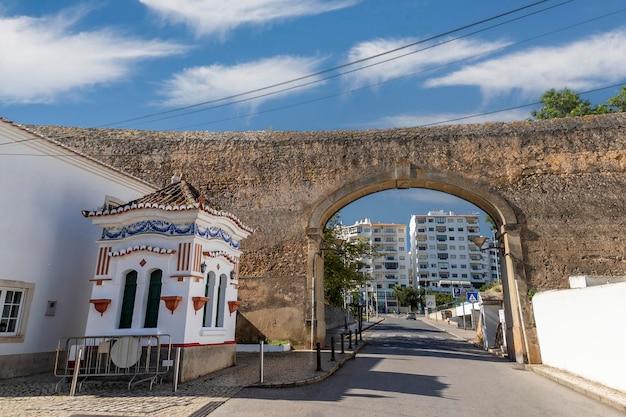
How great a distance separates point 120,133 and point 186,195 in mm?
9366

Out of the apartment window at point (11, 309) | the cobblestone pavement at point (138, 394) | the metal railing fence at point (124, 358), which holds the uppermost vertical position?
the apartment window at point (11, 309)

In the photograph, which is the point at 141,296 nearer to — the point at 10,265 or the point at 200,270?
the point at 200,270

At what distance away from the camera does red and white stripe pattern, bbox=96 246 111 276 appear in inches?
355

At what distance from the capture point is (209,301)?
31.1 feet

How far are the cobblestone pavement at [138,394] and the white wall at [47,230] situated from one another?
1.61m

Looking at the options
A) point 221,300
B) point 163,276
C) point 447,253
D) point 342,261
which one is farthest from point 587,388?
point 447,253

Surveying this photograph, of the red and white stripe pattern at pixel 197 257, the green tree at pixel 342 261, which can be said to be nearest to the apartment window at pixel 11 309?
the red and white stripe pattern at pixel 197 257

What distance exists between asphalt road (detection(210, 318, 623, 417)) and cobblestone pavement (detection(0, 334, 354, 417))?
0.35m

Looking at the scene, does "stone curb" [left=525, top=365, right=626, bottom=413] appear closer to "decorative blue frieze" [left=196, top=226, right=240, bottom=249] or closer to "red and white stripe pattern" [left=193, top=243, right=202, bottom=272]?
"red and white stripe pattern" [left=193, top=243, right=202, bottom=272]

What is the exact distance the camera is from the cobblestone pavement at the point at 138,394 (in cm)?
581

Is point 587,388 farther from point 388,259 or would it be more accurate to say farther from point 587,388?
point 388,259

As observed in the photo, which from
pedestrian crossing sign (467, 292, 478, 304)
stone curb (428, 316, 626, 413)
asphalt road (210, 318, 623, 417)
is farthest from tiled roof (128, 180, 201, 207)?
pedestrian crossing sign (467, 292, 478, 304)

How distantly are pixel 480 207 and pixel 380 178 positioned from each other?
3866 mm

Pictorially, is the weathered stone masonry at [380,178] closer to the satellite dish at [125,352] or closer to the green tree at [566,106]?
the satellite dish at [125,352]
